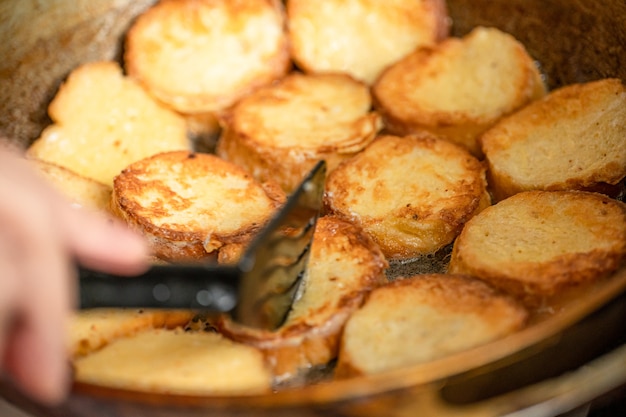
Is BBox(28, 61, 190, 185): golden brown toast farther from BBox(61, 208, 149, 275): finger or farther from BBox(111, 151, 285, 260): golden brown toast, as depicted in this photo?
BBox(61, 208, 149, 275): finger

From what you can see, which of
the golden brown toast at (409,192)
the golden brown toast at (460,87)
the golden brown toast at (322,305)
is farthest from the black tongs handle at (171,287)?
the golden brown toast at (460,87)

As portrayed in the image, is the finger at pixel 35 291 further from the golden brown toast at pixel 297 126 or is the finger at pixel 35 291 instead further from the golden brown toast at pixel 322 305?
the golden brown toast at pixel 297 126

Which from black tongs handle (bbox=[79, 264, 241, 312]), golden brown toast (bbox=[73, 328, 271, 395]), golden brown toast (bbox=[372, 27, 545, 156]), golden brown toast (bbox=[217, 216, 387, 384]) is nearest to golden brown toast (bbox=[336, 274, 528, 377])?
golden brown toast (bbox=[217, 216, 387, 384])

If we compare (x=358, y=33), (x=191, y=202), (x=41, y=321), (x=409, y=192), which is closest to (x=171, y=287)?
(x=41, y=321)

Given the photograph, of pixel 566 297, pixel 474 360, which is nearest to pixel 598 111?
pixel 566 297

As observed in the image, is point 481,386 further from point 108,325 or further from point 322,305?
point 108,325
